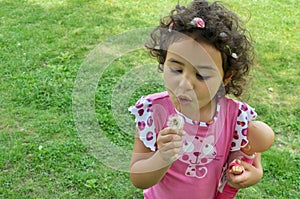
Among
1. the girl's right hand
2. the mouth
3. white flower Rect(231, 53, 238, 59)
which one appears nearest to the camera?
the girl's right hand

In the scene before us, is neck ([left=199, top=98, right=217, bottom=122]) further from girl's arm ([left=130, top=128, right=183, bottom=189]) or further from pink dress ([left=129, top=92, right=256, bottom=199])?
girl's arm ([left=130, top=128, right=183, bottom=189])

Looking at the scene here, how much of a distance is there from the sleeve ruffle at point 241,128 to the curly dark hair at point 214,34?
135mm

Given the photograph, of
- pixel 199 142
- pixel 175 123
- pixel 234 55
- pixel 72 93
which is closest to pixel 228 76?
pixel 234 55

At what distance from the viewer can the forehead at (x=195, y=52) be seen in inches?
54.8

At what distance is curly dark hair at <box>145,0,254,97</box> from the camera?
4.79ft

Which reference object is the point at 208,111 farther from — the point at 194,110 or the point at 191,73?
the point at 191,73

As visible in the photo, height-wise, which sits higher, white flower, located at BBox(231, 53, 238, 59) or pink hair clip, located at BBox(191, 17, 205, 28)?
pink hair clip, located at BBox(191, 17, 205, 28)

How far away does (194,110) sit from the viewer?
1.50 metres

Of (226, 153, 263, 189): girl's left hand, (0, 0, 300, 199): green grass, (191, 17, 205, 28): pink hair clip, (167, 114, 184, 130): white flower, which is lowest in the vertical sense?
(0, 0, 300, 199): green grass

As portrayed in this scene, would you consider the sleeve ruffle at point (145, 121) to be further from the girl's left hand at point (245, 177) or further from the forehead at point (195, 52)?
the girl's left hand at point (245, 177)

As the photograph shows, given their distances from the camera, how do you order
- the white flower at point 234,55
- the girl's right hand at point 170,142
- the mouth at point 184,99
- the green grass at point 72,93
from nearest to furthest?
1. the girl's right hand at point 170,142
2. the mouth at point 184,99
3. the white flower at point 234,55
4. the green grass at point 72,93

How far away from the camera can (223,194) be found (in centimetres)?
169

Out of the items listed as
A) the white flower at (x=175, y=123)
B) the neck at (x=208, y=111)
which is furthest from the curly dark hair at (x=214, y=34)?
the white flower at (x=175, y=123)

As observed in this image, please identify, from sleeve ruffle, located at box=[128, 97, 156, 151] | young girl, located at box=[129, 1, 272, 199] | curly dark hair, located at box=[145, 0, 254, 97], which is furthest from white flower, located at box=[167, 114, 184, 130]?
curly dark hair, located at box=[145, 0, 254, 97]
